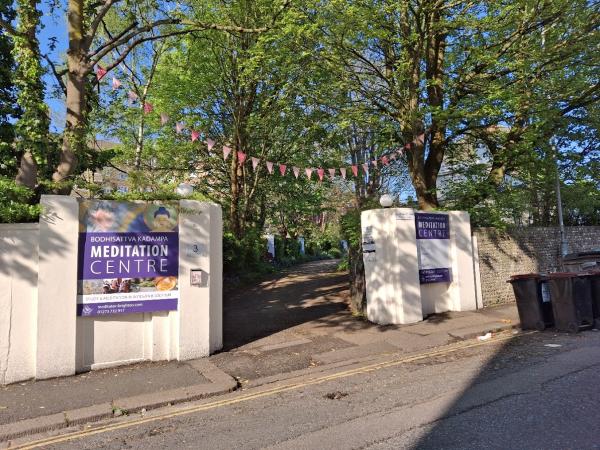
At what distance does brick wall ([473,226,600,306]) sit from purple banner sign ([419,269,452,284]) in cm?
157

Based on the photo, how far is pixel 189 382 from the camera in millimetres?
6625

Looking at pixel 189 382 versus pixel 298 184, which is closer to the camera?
pixel 189 382

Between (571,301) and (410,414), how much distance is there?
239 inches

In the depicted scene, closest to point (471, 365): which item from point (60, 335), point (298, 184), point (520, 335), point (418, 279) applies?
point (520, 335)

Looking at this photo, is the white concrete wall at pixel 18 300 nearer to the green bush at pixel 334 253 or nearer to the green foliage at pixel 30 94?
the green foliage at pixel 30 94

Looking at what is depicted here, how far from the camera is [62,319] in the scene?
686cm

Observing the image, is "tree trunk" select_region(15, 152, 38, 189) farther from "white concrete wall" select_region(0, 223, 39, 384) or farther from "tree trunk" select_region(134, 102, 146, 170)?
"tree trunk" select_region(134, 102, 146, 170)

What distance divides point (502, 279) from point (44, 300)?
1123cm

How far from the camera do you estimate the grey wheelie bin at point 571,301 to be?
9.36 metres

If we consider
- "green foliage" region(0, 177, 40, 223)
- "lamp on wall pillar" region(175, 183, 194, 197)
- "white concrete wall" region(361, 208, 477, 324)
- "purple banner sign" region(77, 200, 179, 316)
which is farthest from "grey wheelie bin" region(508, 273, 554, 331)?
"green foliage" region(0, 177, 40, 223)

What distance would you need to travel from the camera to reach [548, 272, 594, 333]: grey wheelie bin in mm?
9359

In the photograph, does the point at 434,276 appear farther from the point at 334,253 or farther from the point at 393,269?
the point at 334,253

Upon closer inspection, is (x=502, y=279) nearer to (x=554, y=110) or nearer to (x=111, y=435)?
(x=554, y=110)

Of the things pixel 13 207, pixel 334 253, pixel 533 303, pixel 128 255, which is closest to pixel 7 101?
pixel 13 207
